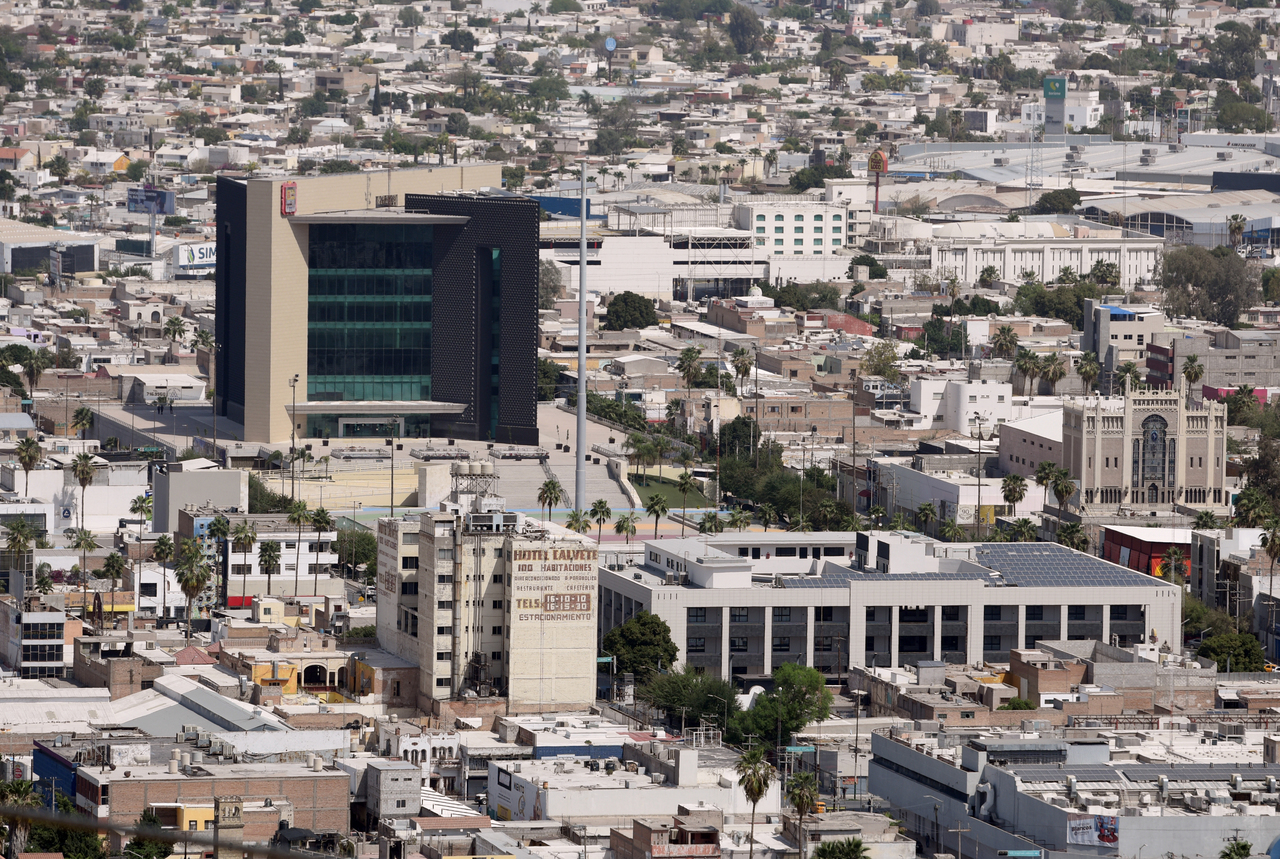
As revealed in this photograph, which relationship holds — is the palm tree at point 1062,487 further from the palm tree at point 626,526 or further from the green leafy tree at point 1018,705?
the green leafy tree at point 1018,705

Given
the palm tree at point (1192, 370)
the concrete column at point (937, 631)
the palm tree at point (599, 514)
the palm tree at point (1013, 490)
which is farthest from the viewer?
the palm tree at point (1192, 370)

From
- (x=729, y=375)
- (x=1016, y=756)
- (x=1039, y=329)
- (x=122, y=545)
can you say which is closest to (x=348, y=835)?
(x=1016, y=756)

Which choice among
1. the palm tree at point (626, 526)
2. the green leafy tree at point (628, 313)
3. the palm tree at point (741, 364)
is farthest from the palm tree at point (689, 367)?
the palm tree at point (626, 526)

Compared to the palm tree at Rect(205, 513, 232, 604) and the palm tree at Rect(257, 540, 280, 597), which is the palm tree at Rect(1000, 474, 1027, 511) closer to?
the palm tree at Rect(257, 540, 280, 597)

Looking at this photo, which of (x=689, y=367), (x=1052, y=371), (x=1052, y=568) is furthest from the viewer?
(x=1052, y=371)

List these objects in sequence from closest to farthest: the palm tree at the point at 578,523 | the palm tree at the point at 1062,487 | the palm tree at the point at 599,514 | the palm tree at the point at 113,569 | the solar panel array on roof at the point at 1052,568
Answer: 1. the palm tree at the point at 113,569
2. the solar panel array on roof at the point at 1052,568
3. the palm tree at the point at 578,523
4. the palm tree at the point at 599,514
5. the palm tree at the point at 1062,487

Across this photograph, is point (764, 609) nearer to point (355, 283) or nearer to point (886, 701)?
point (886, 701)

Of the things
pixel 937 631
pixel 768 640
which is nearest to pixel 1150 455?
pixel 937 631

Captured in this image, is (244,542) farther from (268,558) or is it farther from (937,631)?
(937,631)
